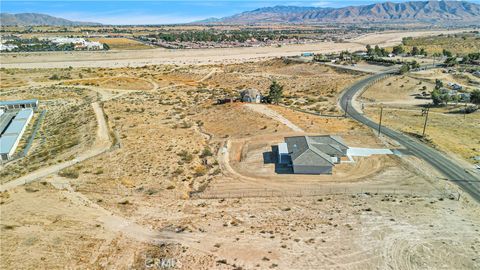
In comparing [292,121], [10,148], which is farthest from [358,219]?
[10,148]

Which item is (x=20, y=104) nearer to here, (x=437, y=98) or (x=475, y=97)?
(x=437, y=98)

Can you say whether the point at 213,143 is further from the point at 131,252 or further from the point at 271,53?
the point at 271,53

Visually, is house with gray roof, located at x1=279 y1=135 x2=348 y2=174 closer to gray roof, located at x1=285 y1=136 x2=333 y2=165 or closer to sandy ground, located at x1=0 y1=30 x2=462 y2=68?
gray roof, located at x1=285 y1=136 x2=333 y2=165

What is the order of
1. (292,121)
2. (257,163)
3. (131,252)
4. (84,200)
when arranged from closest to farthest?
(131,252) → (84,200) → (257,163) → (292,121)

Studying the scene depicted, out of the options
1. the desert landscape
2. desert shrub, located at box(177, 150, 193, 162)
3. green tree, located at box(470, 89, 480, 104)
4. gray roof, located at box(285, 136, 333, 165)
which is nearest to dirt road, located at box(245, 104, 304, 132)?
the desert landscape

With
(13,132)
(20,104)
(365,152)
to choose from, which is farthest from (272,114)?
(20,104)

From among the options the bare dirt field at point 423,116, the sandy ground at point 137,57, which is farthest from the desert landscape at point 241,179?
the sandy ground at point 137,57
